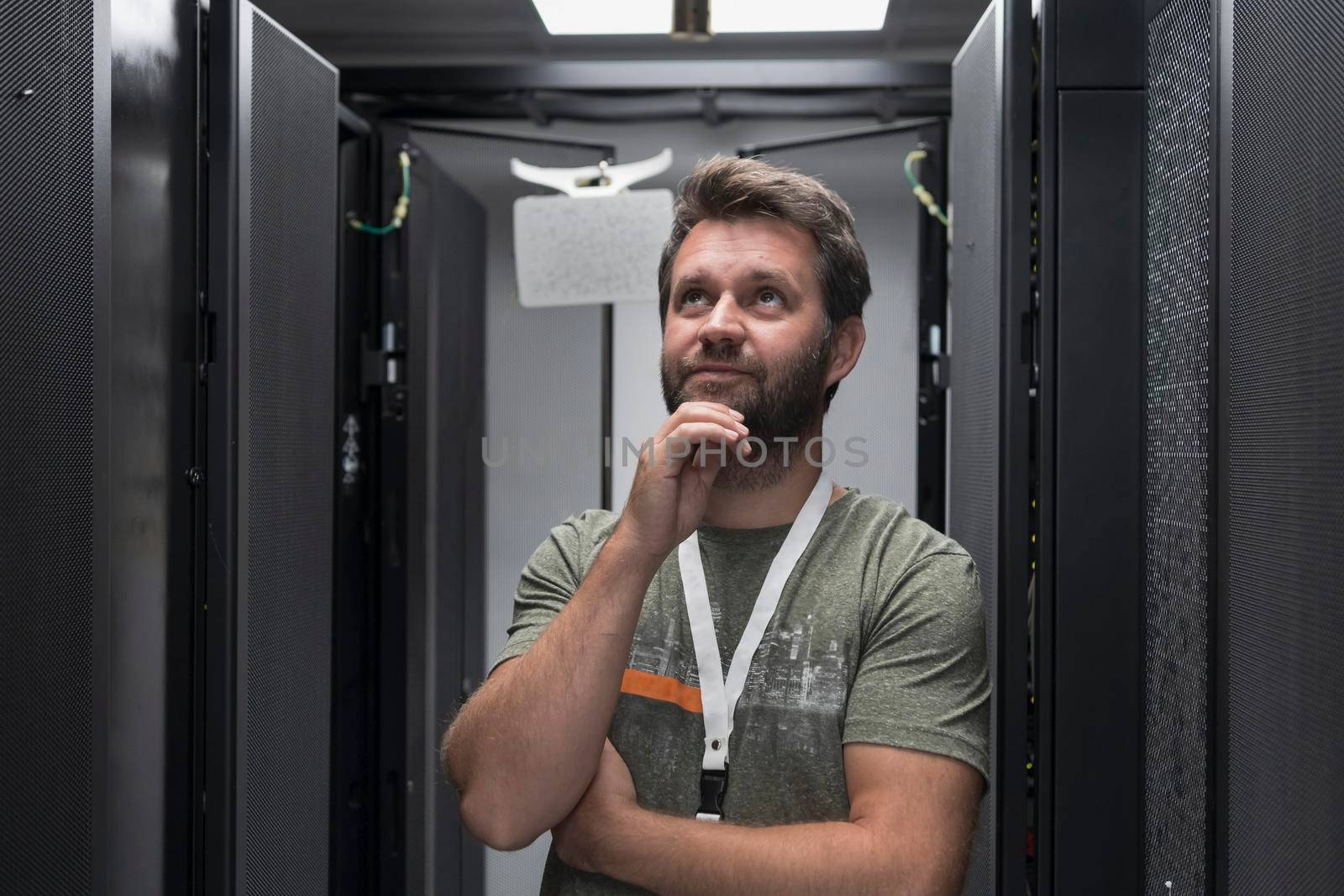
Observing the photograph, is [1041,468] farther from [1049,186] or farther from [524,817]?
[524,817]

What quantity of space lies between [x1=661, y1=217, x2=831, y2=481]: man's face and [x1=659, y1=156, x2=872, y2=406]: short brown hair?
0.01 m

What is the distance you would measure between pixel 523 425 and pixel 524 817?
4.00 ft

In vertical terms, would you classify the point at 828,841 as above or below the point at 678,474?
below

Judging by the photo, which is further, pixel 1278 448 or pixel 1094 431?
pixel 1094 431

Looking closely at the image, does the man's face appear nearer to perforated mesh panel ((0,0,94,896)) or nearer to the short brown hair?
the short brown hair

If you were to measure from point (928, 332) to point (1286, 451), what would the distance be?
4.15 feet

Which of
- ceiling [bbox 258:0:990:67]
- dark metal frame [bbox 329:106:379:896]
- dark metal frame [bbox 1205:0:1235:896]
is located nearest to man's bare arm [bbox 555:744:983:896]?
dark metal frame [bbox 1205:0:1235:896]

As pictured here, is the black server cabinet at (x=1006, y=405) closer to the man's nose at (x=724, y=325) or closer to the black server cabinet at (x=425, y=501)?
the man's nose at (x=724, y=325)

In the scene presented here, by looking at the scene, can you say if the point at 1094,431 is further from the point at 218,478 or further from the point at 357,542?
the point at 357,542

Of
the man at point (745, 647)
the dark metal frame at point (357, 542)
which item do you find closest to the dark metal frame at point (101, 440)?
the man at point (745, 647)

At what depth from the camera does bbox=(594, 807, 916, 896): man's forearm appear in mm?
926

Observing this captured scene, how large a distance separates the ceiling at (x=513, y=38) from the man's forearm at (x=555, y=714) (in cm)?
141

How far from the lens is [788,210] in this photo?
115cm

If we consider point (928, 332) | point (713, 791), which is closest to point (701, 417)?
point (713, 791)
